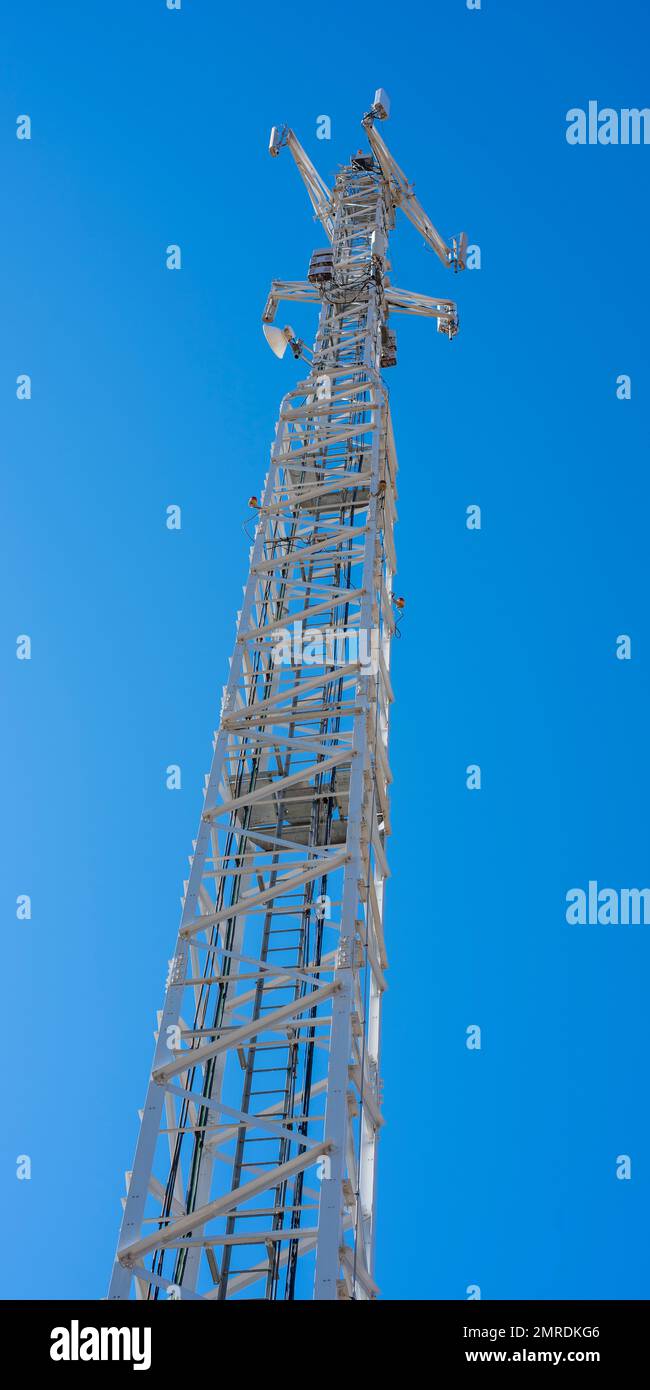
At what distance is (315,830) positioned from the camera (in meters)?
20.6

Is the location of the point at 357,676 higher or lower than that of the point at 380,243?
lower

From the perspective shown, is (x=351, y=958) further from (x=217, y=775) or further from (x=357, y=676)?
(x=357, y=676)

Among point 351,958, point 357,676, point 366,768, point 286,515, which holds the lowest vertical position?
point 351,958

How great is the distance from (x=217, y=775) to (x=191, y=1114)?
517 cm

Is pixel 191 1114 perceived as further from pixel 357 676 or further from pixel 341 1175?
pixel 357 676

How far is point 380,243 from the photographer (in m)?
32.8

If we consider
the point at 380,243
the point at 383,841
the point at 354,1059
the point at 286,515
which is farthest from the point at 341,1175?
the point at 380,243

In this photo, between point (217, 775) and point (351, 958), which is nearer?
point (351, 958)

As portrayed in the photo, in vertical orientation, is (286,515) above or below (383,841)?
above

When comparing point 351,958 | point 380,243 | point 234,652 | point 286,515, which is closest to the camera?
point 351,958
